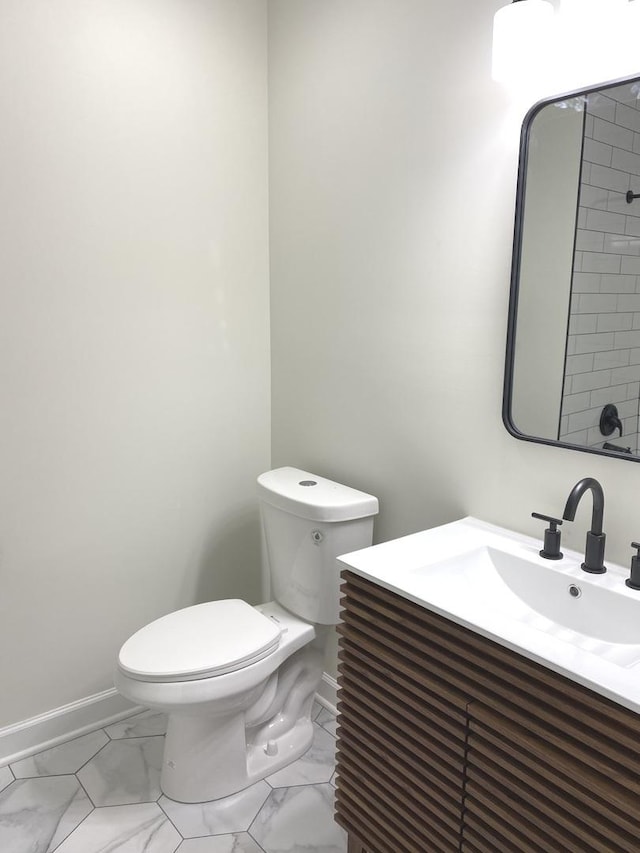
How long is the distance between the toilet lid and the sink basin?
1.63 feet

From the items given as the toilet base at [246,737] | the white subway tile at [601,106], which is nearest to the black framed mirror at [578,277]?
the white subway tile at [601,106]

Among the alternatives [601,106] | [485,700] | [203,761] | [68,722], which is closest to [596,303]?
[601,106]

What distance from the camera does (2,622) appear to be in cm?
196

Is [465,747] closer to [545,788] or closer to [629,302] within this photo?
[545,788]

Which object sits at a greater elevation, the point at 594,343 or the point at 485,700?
the point at 594,343

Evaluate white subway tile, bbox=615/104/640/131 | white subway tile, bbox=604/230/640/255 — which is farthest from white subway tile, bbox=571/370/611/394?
white subway tile, bbox=615/104/640/131

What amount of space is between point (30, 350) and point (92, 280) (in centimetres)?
28

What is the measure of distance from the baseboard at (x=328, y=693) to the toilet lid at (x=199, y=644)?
1.55 ft

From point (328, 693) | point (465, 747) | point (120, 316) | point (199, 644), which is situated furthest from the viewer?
point (328, 693)

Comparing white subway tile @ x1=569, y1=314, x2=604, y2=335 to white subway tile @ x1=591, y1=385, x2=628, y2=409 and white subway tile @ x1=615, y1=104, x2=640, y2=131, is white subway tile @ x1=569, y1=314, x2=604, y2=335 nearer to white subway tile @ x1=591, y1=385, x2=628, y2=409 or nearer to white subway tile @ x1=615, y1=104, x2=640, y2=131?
white subway tile @ x1=591, y1=385, x2=628, y2=409

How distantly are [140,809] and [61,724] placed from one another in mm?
448

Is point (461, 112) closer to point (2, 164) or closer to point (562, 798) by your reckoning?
point (2, 164)

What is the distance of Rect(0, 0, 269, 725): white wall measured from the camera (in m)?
1.85

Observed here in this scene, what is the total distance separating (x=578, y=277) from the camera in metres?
1.44
